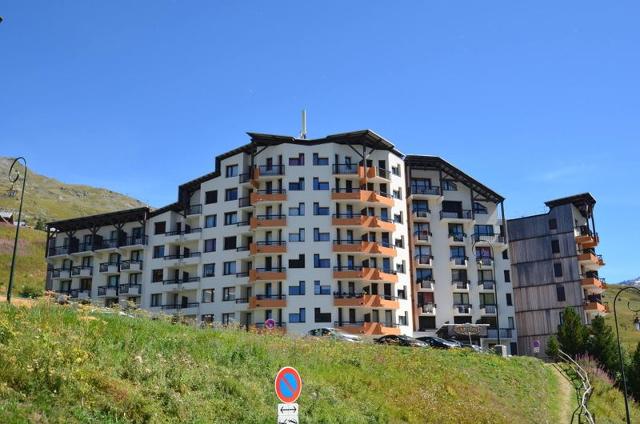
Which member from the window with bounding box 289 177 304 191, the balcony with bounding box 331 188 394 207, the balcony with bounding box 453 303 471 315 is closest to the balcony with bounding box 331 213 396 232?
the balcony with bounding box 331 188 394 207

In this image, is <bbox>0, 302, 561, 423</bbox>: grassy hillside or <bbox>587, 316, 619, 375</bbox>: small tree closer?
<bbox>0, 302, 561, 423</bbox>: grassy hillside

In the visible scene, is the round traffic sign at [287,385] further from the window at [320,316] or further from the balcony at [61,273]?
the balcony at [61,273]

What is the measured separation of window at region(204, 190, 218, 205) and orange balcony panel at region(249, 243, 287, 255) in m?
9.34

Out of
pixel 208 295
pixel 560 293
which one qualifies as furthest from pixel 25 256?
pixel 560 293

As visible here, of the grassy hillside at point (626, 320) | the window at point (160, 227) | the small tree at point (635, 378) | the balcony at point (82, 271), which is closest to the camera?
the small tree at point (635, 378)

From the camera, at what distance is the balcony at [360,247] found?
68.1 meters

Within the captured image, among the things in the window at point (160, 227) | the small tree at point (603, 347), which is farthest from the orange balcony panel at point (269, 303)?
the small tree at point (603, 347)

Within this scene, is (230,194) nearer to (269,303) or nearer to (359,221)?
(269,303)

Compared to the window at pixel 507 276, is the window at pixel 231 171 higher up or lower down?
higher up

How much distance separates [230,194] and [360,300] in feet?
64.3

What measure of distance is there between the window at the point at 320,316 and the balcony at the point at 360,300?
4.56ft

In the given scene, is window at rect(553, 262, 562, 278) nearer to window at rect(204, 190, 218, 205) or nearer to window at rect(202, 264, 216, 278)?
window at rect(202, 264, 216, 278)

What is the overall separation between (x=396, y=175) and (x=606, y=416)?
39.7 meters

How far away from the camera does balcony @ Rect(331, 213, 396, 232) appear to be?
68812 millimetres
